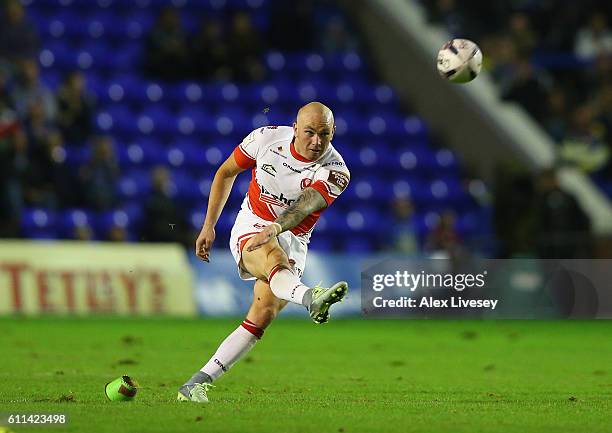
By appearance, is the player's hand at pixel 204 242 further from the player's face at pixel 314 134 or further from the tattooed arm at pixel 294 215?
the player's face at pixel 314 134

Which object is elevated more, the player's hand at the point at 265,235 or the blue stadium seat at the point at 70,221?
the blue stadium seat at the point at 70,221

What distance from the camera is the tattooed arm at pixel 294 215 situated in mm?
8523

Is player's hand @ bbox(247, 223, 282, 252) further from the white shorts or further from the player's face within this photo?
the player's face

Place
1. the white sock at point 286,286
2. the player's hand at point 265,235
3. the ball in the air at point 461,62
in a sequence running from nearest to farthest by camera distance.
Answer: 1. the white sock at point 286,286
2. the player's hand at point 265,235
3. the ball in the air at point 461,62

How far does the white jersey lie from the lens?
915 centimetres

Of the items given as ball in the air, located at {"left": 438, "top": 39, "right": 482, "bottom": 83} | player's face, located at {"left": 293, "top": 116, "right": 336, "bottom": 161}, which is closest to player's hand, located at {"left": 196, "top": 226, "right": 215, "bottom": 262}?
player's face, located at {"left": 293, "top": 116, "right": 336, "bottom": 161}

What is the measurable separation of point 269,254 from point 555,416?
2247 mm

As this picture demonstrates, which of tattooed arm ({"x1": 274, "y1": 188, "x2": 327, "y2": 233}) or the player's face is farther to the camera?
the player's face

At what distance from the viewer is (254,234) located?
9.09 metres

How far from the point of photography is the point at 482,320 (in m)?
19.8

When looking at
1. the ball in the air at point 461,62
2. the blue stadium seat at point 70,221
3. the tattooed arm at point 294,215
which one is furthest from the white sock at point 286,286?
the blue stadium seat at point 70,221

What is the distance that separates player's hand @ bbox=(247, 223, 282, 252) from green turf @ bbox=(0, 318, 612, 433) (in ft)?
3.60

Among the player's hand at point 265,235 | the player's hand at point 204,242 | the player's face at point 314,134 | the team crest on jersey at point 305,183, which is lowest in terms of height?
the player's hand at point 265,235

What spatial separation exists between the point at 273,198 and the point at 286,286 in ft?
3.16
